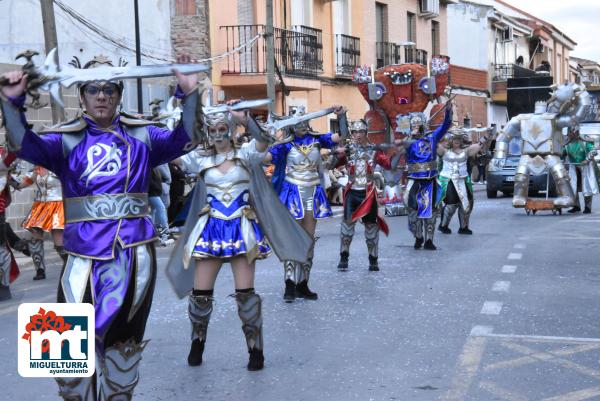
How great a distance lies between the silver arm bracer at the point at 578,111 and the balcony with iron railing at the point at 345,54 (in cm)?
1387

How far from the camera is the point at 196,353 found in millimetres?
7488

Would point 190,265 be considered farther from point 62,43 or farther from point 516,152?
point 516,152

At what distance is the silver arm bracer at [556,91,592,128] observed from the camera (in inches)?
813

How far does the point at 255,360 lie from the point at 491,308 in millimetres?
3174

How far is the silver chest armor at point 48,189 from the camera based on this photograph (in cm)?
1297

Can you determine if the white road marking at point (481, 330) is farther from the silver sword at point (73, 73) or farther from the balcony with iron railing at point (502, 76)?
the balcony with iron railing at point (502, 76)

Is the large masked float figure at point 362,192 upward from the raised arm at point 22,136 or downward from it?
downward

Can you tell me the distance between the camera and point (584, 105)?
20.7m

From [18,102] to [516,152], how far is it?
25514mm

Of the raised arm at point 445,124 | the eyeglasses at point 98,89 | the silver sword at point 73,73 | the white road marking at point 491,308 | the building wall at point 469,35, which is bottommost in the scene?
the white road marking at point 491,308

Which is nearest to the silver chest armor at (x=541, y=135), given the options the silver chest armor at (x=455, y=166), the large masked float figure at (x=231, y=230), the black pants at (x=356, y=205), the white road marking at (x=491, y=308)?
the silver chest armor at (x=455, y=166)

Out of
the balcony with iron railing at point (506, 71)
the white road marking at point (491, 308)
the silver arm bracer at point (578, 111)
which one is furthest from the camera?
the balcony with iron railing at point (506, 71)

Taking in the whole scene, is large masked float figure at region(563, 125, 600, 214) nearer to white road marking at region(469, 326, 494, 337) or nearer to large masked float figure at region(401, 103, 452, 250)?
large masked float figure at region(401, 103, 452, 250)

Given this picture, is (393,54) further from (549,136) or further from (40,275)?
(40,275)
